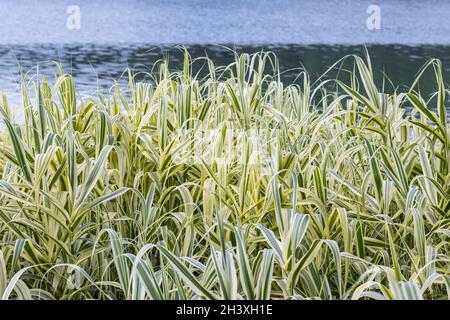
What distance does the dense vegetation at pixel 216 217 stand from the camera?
1.40m

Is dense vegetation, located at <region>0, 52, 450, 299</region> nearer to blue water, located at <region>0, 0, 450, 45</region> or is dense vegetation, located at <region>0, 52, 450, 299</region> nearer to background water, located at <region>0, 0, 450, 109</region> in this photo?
background water, located at <region>0, 0, 450, 109</region>

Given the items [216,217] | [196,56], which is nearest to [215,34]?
[196,56]

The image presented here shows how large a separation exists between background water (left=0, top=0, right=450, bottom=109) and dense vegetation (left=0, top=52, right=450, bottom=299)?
3603mm

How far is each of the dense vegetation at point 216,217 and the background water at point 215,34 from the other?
3603 mm

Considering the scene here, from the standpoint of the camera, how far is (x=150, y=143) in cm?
189

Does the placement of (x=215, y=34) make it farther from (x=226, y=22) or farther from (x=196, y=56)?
(x=196, y=56)

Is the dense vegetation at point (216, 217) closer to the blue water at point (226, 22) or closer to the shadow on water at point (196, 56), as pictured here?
the shadow on water at point (196, 56)

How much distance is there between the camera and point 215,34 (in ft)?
51.2

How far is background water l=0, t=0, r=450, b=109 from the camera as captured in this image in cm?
998

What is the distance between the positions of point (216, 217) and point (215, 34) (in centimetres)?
1439

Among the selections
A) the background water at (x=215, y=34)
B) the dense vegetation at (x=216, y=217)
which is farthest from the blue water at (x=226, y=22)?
the dense vegetation at (x=216, y=217)
